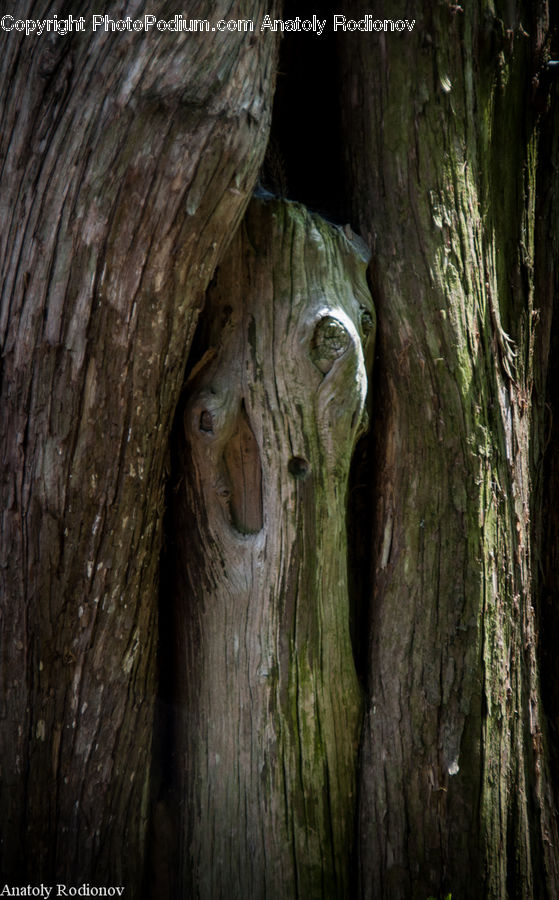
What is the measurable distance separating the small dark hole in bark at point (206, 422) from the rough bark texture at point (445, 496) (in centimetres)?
54

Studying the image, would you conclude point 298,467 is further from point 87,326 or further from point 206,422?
point 87,326

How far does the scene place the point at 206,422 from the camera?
2.01 meters

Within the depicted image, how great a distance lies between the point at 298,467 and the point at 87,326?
703mm

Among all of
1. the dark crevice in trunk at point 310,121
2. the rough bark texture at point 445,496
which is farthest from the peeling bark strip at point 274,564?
the dark crevice in trunk at point 310,121

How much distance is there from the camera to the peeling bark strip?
1966 mm

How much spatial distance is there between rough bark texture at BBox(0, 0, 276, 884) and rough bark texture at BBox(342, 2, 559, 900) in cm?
51

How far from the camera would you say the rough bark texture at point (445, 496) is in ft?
6.46

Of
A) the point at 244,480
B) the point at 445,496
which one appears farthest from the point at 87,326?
the point at 445,496

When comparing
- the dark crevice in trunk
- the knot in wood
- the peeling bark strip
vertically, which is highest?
the dark crevice in trunk

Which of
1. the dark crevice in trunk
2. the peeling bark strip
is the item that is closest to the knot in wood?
the peeling bark strip

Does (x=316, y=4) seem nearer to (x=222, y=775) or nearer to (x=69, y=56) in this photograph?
(x=69, y=56)

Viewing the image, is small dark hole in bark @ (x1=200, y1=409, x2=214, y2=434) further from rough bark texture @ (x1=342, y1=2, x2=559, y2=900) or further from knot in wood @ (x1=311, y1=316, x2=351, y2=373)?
rough bark texture @ (x1=342, y1=2, x2=559, y2=900)

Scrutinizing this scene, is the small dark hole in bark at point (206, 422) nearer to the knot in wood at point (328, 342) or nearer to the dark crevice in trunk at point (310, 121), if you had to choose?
the knot in wood at point (328, 342)

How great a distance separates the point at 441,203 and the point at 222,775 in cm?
184
